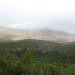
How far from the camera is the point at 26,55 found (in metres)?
25.4

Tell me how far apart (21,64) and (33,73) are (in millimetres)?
1791

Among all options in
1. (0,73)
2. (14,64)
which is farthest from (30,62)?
(0,73)

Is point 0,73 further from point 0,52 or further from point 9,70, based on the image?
point 0,52

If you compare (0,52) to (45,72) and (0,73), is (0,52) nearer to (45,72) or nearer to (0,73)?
(0,73)

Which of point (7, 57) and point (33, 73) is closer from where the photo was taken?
point (33, 73)

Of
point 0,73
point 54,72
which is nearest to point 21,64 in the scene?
point 0,73

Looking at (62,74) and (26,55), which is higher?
(26,55)

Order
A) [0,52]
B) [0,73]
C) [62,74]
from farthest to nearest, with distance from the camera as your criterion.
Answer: [62,74]
[0,52]
[0,73]

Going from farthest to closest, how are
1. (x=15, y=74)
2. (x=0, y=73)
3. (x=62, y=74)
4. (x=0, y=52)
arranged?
(x=62, y=74) → (x=0, y=52) → (x=15, y=74) → (x=0, y=73)

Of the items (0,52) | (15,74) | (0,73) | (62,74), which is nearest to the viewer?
(0,73)

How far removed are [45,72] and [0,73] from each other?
5.35 metres

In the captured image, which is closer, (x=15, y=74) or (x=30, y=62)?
(x=15, y=74)

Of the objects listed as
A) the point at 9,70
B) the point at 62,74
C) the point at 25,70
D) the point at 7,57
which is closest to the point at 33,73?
the point at 25,70

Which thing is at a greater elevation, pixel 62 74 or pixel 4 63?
pixel 4 63
